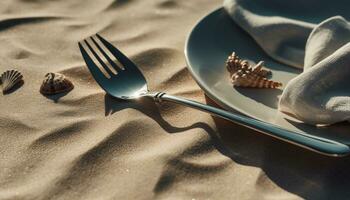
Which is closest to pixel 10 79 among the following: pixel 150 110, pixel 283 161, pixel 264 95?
pixel 150 110

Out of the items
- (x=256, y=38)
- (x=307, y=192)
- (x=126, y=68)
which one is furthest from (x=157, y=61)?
(x=307, y=192)

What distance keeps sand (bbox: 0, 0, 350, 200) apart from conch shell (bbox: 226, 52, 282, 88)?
12 cm

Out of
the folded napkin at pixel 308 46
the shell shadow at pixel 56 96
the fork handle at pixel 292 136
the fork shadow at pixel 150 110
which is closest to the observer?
the fork handle at pixel 292 136

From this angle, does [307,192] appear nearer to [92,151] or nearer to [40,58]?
[92,151]

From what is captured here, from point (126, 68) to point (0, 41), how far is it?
0.65 meters

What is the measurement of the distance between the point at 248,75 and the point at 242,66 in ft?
0.19

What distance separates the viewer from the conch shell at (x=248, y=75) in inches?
51.9

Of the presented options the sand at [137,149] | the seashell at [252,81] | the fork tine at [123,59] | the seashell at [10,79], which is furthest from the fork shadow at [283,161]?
the seashell at [10,79]

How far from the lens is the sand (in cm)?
108

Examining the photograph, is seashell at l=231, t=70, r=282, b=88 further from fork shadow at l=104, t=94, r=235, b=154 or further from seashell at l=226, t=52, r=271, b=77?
fork shadow at l=104, t=94, r=235, b=154

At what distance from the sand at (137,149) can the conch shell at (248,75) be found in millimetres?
116

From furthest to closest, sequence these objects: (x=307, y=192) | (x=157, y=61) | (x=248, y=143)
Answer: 1. (x=157, y=61)
2. (x=248, y=143)
3. (x=307, y=192)

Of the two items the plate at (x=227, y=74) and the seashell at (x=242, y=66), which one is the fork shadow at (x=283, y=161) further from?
the seashell at (x=242, y=66)

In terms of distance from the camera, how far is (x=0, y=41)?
1849mm
